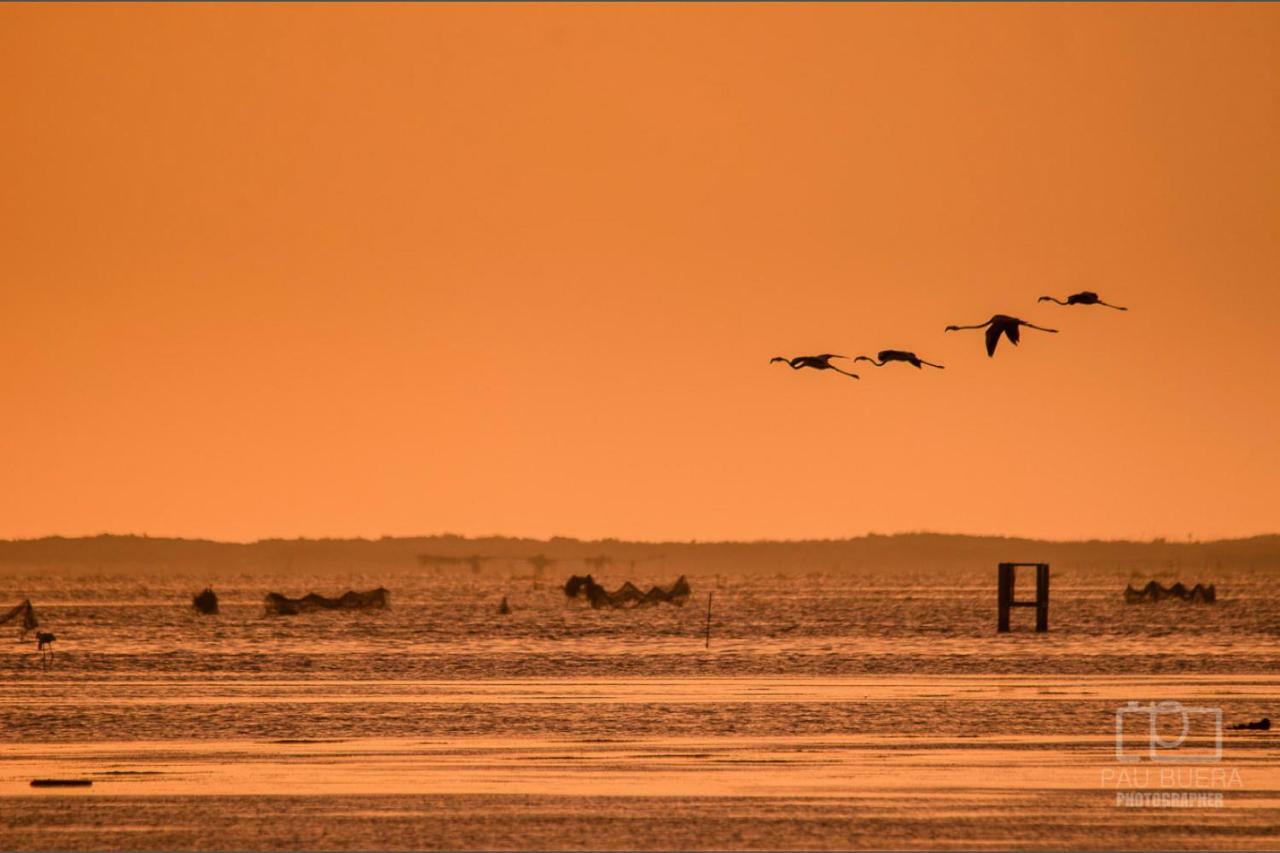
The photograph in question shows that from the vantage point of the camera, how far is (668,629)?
10444 cm

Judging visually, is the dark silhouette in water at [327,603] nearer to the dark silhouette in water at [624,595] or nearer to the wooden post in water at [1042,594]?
the dark silhouette in water at [624,595]

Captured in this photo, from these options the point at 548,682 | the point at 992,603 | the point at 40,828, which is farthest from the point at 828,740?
the point at 992,603

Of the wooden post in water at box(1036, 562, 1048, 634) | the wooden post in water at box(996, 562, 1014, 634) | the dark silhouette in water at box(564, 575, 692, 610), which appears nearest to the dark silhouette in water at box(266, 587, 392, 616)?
the dark silhouette in water at box(564, 575, 692, 610)

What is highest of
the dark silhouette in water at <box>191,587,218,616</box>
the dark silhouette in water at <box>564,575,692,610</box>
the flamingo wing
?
the flamingo wing

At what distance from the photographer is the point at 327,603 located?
12438 cm

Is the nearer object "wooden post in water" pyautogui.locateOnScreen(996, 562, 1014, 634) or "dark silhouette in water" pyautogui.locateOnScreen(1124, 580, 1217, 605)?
"wooden post in water" pyautogui.locateOnScreen(996, 562, 1014, 634)

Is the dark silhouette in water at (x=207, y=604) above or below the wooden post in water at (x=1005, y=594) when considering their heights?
below

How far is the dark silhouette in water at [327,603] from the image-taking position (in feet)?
404

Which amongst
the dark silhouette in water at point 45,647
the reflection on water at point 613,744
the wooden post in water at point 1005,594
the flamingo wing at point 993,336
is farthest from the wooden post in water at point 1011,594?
the flamingo wing at point 993,336

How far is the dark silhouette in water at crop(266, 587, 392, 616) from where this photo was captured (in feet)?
404

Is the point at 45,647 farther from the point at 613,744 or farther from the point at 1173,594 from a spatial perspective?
the point at 1173,594

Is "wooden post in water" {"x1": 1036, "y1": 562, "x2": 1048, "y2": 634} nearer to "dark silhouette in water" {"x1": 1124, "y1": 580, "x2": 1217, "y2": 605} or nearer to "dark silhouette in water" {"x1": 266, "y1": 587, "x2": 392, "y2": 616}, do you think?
"dark silhouette in water" {"x1": 266, "y1": 587, "x2": 392, "y2": 616}

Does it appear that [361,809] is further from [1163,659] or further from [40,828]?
[1163,659]

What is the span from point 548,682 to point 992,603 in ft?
339
